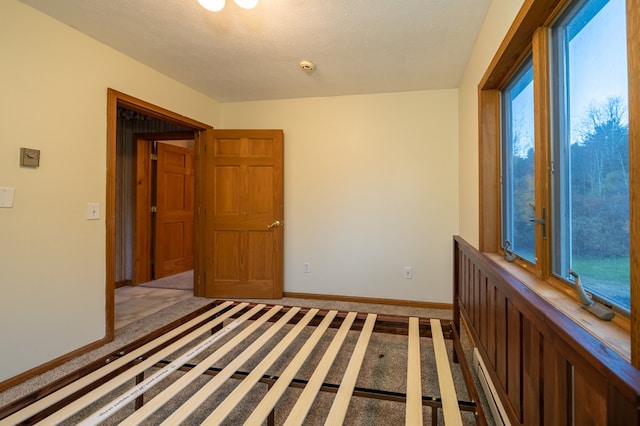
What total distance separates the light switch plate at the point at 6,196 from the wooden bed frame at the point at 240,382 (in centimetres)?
113

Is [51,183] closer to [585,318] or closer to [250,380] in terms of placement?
[250,380]

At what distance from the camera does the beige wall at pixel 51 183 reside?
1696 mm

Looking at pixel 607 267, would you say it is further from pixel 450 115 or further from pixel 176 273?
pixel 176 273

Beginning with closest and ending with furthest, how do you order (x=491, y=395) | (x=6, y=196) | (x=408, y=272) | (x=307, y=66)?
(x=491, y=395)
(x=6, y=196)
(x=307, y=66)
(x=408, y=272)

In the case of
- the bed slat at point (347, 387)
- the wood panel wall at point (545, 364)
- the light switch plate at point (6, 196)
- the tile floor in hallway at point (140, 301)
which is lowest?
the tile floor in hallway at point (140, 301)

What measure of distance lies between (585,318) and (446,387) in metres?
0.67

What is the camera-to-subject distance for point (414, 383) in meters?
1.26

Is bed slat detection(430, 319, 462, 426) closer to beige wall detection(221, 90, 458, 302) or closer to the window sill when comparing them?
the window sill

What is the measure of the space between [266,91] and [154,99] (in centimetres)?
110

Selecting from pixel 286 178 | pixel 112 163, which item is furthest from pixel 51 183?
pixel 286 178

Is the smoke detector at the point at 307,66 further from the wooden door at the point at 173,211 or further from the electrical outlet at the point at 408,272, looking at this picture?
the wooden door at the point at 173,211

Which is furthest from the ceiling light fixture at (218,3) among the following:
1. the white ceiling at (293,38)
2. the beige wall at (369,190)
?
the beige wall at (369,190)

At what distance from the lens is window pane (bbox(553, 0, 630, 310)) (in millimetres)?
802

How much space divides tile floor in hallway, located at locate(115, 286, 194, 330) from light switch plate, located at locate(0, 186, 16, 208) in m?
1.33
